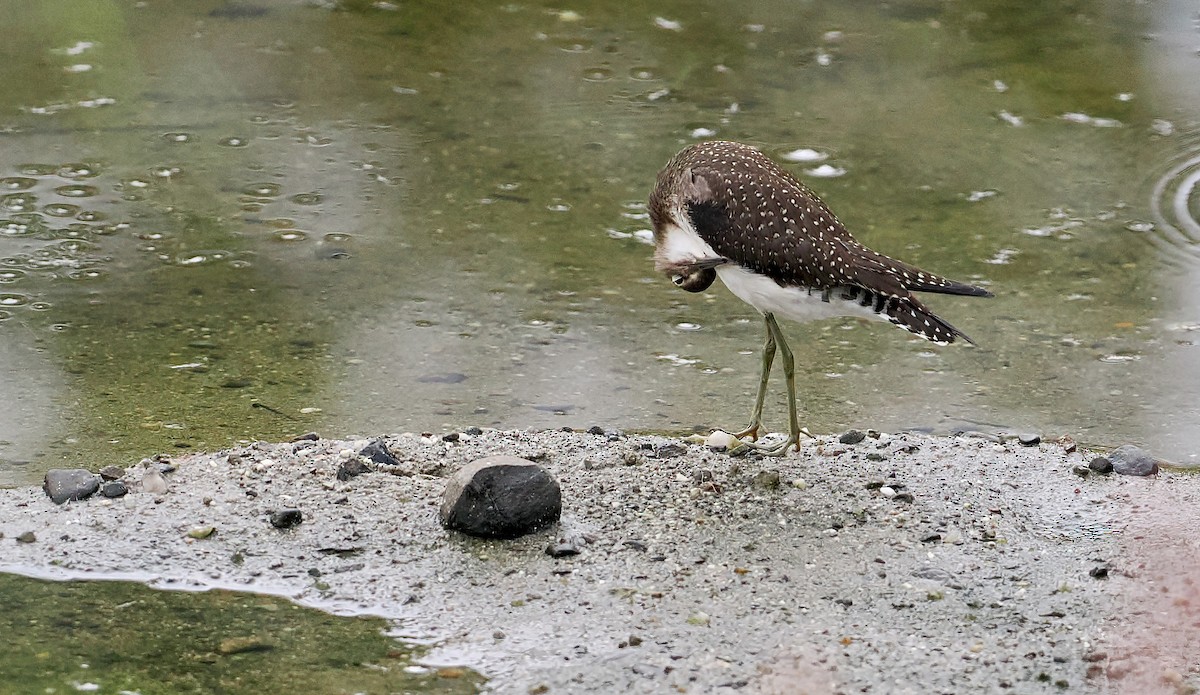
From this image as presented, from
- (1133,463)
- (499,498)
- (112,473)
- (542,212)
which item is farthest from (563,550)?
(542,212)

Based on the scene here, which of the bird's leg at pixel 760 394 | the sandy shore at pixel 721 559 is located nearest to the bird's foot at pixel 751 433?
the bird's leg at pixel 760 394

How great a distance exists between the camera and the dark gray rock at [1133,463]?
479cm

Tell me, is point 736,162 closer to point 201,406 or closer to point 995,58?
point 201,406

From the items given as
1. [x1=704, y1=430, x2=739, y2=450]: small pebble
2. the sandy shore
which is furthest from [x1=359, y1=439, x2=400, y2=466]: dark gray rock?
[x1=704, y1=430, x2=739, y2=450]: small pebble

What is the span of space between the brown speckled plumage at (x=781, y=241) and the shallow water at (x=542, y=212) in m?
0.73

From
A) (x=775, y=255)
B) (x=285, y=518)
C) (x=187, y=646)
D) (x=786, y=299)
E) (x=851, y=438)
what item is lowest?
(x=187, y=646)

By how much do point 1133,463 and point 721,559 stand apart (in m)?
1.46

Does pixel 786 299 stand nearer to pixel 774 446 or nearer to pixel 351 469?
pixel 774 446

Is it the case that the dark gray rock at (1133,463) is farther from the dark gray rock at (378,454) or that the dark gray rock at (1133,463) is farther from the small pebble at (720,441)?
the dark gray rock at (378,454)

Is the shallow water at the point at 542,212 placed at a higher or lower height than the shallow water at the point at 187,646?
higher

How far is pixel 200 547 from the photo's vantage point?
4.28m

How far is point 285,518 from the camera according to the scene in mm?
4348

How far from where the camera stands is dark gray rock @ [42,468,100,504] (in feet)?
14.7

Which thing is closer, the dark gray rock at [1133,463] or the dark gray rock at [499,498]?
the dark gray rock at [499,498]
